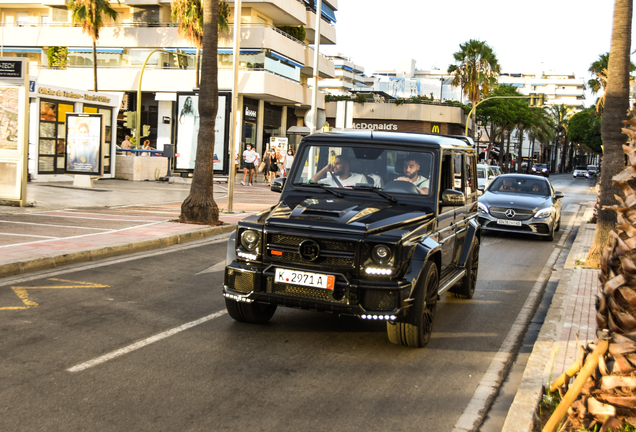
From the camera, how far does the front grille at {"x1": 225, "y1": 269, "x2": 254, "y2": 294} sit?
5.39 meters

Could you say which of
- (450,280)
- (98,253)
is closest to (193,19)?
(98,253)

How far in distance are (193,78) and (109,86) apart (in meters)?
5.88

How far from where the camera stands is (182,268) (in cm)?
929

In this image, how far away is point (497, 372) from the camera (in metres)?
5.29

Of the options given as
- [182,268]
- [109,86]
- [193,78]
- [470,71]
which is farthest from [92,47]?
[182,268]

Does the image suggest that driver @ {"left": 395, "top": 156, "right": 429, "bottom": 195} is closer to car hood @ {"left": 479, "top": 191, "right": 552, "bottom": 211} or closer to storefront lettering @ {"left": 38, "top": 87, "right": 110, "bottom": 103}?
car hood @ {"left": 479, "top": 191, "right": 552, "bottom": 211}

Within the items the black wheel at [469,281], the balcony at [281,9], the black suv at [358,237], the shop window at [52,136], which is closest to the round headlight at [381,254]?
the black suv at [358,237]

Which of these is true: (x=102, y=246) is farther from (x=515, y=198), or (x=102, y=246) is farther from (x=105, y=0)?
(x=105, y=0)

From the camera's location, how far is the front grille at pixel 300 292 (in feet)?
17.0

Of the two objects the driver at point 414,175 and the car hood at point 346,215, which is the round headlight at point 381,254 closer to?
the car hood at point 346,215

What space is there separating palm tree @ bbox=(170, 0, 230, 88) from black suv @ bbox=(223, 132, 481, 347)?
34.2 m

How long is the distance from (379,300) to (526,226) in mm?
10478

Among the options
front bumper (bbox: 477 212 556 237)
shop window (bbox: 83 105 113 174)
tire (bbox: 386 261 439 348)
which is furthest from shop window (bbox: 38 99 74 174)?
tire (bbox: 386 261 439 348)

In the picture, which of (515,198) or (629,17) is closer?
(629,17)
